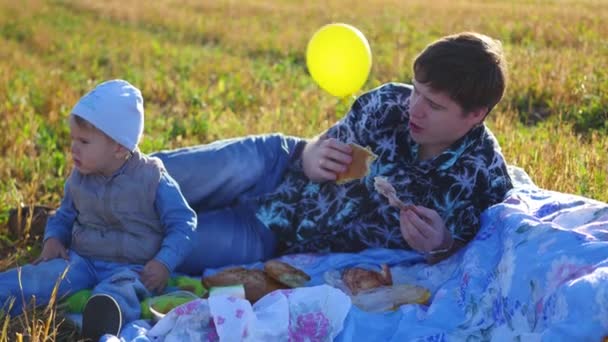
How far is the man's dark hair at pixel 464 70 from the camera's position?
341 cm

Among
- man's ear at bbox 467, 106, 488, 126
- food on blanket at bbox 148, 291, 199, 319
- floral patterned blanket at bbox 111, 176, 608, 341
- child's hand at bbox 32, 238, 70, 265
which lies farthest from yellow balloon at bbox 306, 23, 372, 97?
child's hand at bbox 32, 238, 70, 265

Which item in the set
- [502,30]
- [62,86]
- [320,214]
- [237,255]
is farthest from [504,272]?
[502,30]

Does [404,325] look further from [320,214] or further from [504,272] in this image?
[320,214]

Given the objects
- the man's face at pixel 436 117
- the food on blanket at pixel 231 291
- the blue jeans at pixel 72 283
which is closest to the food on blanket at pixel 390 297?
the food on blanket at pixel 231 291

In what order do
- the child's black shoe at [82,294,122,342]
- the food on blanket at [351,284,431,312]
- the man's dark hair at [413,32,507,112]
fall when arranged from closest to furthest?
1. the child's black shoe at [82,294,122,342]
2. the man's dark hair at [413,32,507,112]
3. the food on blanket at [351,284,431,312]

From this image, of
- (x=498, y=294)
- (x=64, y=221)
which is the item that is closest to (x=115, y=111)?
(x=64, y=221)

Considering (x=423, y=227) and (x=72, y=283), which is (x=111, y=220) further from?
(x=423, y=227)

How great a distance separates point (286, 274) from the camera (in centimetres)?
384

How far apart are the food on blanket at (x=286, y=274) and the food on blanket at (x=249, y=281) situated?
25 mm

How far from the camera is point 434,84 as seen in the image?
3.43 metres

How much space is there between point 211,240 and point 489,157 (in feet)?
4.71

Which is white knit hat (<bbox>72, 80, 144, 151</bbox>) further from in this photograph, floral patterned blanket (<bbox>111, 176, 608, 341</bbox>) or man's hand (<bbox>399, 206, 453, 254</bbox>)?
man's hand (<bbox>399, 206, 453, 254</bbox>)

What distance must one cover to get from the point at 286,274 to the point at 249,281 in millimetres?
184

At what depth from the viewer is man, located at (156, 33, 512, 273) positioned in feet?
11.4
